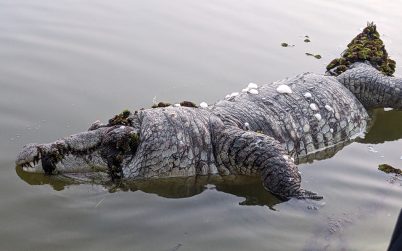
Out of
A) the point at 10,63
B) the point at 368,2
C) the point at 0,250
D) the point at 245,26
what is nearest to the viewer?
the point at 0,250

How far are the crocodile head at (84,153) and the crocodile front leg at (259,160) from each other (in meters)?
1.05

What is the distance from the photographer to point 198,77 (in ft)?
29.6

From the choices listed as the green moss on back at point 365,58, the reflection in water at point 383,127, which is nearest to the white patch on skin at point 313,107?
the reflection in water at point 383,127

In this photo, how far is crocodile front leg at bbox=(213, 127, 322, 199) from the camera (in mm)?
6141

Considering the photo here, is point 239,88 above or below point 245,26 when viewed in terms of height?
below

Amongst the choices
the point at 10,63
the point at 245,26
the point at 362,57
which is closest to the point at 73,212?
the point at 10,63

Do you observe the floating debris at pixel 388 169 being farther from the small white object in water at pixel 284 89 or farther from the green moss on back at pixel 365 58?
the green moss on back at pixel 365 58

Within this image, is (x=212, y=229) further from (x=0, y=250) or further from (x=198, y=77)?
(x=198, y=77)

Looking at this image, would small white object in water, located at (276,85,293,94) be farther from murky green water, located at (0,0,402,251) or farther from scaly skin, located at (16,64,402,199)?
murky green water, located at (0,0,402,251)

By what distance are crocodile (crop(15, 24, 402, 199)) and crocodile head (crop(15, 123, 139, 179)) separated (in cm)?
1

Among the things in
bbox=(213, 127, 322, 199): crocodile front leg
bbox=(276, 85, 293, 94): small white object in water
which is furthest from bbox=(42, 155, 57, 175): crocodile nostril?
bbox=(276, 85, 293, 94): small white object in water

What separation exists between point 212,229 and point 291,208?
957 millimetres

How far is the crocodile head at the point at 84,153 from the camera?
6.04m

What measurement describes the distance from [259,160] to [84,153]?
1.89 meters
